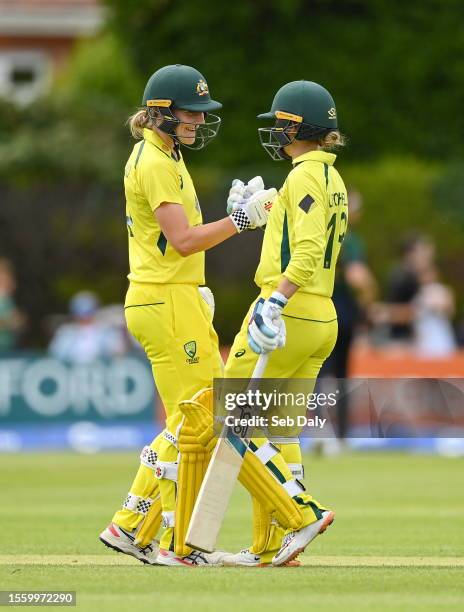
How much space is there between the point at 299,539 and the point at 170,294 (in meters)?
1.20

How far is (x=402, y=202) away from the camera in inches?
922

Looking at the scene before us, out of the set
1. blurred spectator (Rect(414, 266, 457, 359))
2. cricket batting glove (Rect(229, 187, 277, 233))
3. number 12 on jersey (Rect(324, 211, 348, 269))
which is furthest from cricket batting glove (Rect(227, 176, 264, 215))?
blurred spectator (Rect(414, 266, 457, 359))

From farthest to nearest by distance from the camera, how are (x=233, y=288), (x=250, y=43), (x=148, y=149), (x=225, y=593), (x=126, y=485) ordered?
(x=250, y=43) < (x=233, y=288) < (x=126, y=485) < (x=148, y=149) < (x=225, y=593)

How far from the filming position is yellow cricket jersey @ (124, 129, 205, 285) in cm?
735

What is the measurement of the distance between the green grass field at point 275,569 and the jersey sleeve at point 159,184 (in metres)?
1.57

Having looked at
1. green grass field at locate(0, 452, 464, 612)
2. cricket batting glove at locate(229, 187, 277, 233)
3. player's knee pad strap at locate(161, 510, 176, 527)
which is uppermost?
cricket batting glove at locate(229, 187, 277, 233)

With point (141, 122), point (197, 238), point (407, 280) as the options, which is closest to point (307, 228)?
point (197, 238)

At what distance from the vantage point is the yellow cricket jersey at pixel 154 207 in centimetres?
735

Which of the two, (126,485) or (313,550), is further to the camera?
(126,485)

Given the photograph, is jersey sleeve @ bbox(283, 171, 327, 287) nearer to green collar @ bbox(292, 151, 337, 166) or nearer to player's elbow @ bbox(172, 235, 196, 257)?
green collar @ bbox(292, 151, 337, 166)

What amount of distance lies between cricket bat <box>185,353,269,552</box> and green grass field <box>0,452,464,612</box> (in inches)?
Result: 5.3

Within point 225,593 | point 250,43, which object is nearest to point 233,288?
point 250,43

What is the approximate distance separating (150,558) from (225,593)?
142 cm

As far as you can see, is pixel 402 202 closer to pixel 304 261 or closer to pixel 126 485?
pixel 126 485
